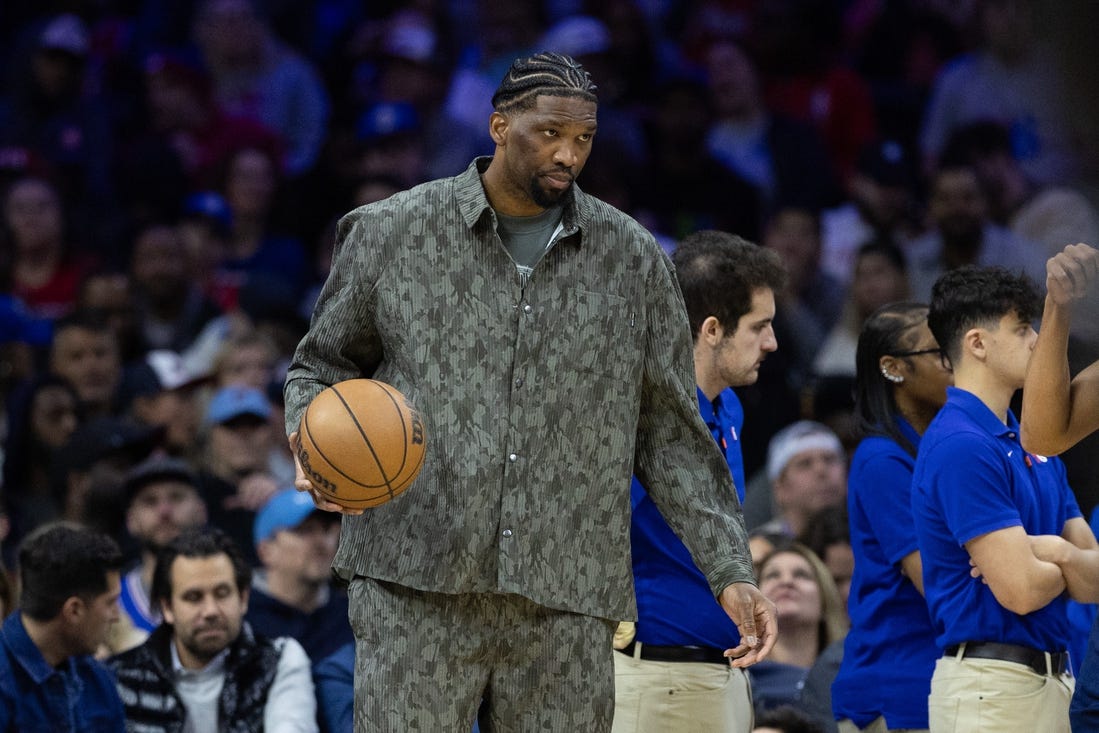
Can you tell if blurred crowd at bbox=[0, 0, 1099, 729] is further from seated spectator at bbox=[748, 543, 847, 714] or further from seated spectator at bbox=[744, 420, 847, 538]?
seated spectator at bbox=[748, 543, 847, 714]

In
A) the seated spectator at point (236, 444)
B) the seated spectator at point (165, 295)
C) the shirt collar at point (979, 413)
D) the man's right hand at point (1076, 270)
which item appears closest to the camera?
the man's right hand at point (1076, 270)

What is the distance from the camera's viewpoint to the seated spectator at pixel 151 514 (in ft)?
24.5

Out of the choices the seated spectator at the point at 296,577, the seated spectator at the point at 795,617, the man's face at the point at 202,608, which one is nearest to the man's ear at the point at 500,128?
the man's face at the point at 202,608

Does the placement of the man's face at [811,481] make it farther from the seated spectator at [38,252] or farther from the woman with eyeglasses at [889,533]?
the seated spectator at [38,252]

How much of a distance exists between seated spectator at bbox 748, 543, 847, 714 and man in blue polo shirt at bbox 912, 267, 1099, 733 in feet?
7.14

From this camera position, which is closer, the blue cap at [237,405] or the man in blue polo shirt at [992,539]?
the man in blue polo shirt at [992,539]

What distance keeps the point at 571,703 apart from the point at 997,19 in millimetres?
8179

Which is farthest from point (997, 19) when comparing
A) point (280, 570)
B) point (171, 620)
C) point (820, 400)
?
point (171, 620)

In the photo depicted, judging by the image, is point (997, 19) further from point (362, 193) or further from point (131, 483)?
point (131, 483)

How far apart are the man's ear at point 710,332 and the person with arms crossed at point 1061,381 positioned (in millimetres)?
886

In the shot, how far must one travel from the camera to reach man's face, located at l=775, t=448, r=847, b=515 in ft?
26.0

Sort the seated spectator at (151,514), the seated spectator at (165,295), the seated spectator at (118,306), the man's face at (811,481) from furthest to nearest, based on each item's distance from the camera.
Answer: the seated spectator at (165,295)
the seated spectator at (118,306)
the man's face at (811,481)
the seated spectator at (151,514)

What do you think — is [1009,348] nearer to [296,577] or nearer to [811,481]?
[811,481]

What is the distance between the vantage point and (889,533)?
15.3ft
